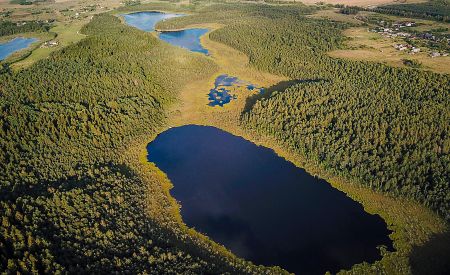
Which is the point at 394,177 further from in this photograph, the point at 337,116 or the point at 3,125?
the point at 3,125

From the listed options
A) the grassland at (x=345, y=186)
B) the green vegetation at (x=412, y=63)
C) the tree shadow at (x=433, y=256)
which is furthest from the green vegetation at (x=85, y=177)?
the green vegetation at (x=412, y=63)

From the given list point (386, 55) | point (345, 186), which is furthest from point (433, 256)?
point (386, 55)

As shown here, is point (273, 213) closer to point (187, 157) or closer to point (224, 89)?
point (187, 157)

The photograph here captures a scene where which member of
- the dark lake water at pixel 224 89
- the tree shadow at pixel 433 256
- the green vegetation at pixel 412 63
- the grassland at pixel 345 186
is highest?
the green vegetation at pixel 412 63

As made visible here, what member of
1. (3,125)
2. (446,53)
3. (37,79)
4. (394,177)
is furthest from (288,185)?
(446,53)

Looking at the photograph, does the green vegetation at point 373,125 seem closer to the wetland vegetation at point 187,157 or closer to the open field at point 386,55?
the wetland vegetation at point 187,157

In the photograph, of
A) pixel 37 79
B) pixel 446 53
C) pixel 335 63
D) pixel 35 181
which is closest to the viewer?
pixel 35 181

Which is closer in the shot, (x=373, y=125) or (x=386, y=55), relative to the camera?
(x=373, y=125)
